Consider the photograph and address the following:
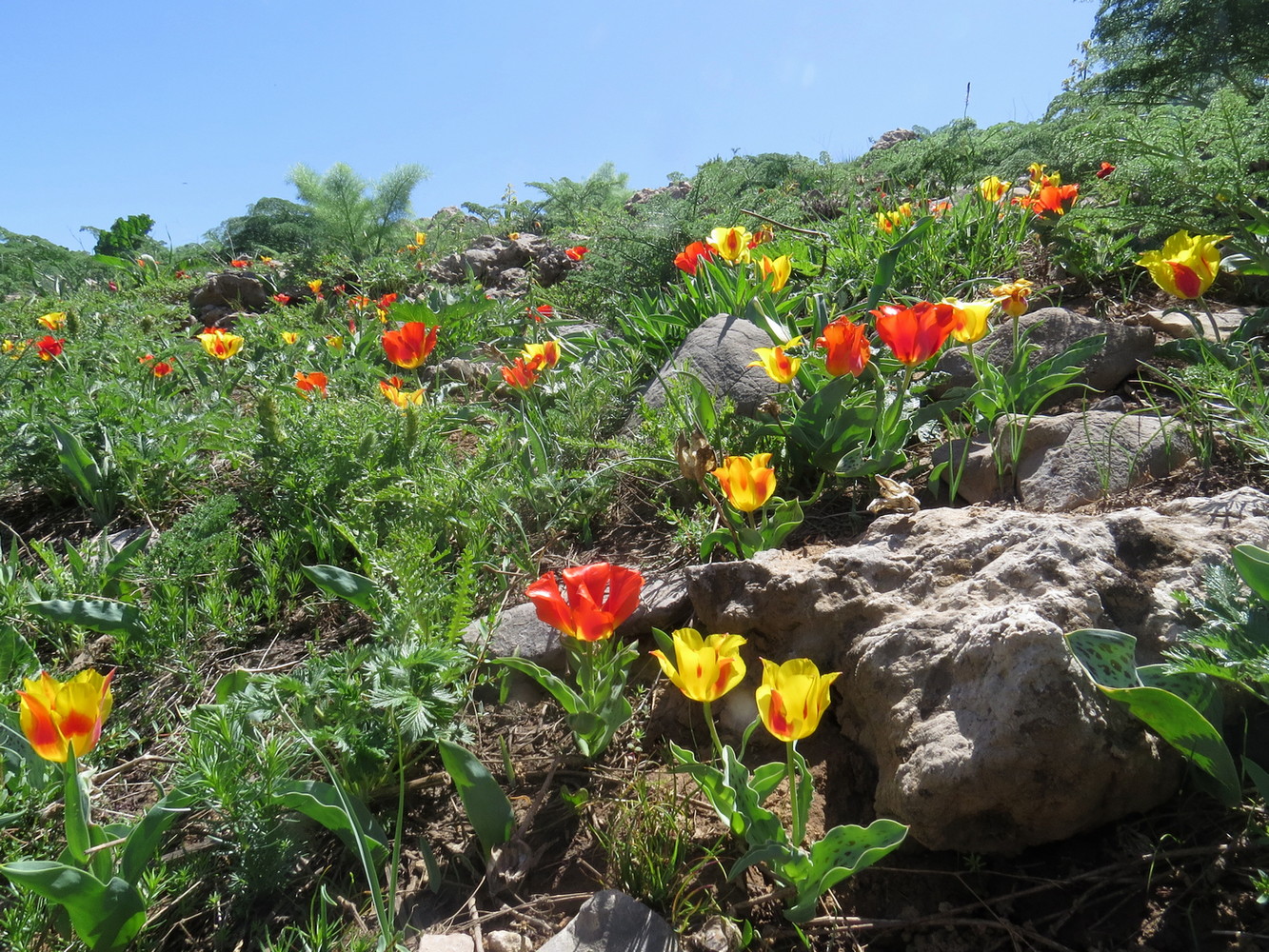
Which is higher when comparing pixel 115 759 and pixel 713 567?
pixel 713 567

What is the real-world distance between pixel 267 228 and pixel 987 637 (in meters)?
9.78

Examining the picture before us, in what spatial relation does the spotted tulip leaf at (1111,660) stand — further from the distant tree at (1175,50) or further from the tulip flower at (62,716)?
the distant tree at (1175,50)

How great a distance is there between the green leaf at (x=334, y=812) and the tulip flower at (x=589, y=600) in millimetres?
468

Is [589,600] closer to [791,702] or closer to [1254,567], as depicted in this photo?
[791,702]

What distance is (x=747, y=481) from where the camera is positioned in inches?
70.4

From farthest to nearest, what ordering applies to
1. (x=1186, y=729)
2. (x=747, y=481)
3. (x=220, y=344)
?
1. (x=220, y=344)
2. (x=747, y=481)
3. (x=1186, y=729)

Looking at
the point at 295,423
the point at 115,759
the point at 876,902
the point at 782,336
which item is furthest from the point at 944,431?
the point at 115,759

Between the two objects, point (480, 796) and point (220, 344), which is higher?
point (220, 344)

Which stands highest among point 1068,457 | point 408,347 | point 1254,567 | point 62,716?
point 408,347

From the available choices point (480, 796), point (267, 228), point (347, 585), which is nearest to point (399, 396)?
point (347, 585)

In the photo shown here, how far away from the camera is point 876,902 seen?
1.29 m

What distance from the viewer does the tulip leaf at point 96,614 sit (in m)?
1.94

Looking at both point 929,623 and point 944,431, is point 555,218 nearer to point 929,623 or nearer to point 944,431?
point 944,431

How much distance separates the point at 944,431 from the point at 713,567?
1.10 meters
